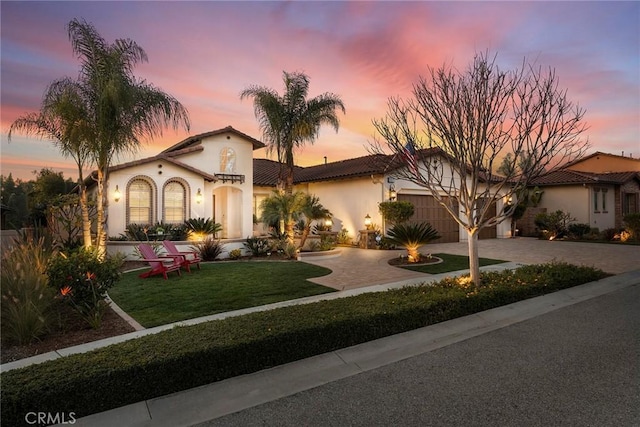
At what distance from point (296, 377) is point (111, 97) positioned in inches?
370

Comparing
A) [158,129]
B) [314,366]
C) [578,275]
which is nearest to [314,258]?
[158,129]

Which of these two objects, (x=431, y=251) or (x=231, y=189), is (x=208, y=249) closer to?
(x=231, y=189)

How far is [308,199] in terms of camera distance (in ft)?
50.2

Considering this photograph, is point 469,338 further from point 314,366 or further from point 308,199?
point 308,199

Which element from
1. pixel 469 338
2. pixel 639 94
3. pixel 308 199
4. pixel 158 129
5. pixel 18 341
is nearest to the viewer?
pixel 18 341

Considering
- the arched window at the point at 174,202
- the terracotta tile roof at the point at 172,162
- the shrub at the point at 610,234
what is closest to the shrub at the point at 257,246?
the arched window at the point at 174,202

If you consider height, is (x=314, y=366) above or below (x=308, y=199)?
below

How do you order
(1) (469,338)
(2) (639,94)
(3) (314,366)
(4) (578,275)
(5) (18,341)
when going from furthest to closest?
(2) (639,94) < (4) (578,275) < (1) (469,338) < (5) (18,341) < (3) (314,366)

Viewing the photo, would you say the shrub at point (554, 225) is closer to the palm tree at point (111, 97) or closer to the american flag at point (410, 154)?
the american flag at point (410, 154)

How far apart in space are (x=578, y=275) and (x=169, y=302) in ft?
31.6

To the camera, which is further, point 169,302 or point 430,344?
point 169,302

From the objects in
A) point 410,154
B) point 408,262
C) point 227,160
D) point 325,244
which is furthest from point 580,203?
point 227,160

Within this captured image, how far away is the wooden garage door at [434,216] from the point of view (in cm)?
1934

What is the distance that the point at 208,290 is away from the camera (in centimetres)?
831
